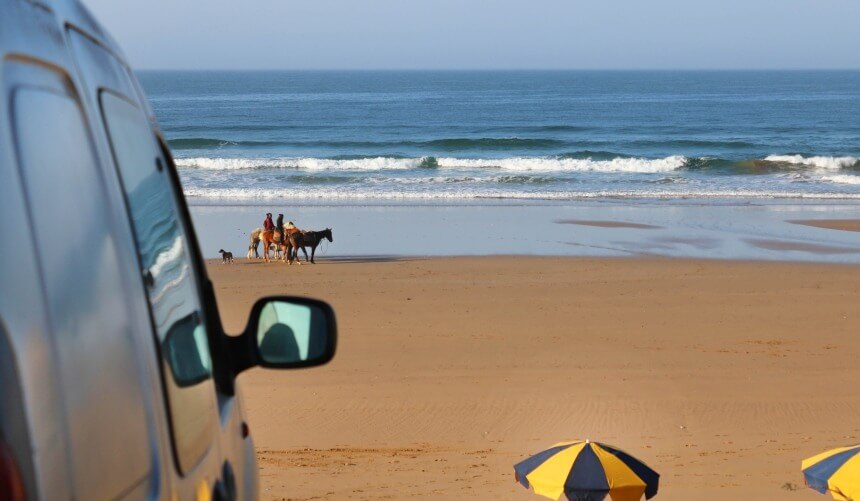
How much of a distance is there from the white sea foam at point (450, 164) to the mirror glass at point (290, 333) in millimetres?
37046

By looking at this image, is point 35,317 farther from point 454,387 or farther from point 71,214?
point 454,387

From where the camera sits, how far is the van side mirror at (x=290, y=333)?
2.31 metres

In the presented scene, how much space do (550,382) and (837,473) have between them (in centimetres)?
448

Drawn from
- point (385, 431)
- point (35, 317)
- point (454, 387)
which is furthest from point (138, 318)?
point (454, 387)

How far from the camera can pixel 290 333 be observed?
231 cm

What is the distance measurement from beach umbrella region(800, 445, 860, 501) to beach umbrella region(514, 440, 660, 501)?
3.29 feet

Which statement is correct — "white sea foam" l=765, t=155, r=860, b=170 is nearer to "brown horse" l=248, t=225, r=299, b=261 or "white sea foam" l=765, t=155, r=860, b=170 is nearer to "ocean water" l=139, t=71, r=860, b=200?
"ocean water" l=139, t=71, r=860, b=200

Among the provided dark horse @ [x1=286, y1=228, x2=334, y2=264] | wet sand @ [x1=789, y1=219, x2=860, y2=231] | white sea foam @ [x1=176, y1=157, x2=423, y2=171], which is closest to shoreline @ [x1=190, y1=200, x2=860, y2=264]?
wet sand @ [x1=789, y1=219, x2=860, y2=231]

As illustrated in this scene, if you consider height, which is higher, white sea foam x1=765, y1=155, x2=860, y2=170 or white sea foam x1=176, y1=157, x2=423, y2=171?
white sea foam x1=176, y1=157, x2=423, y2=171

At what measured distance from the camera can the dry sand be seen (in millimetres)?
8695

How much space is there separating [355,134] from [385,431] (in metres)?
44.7

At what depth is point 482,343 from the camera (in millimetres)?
12852

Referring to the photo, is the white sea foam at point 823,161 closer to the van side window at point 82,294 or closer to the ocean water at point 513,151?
the ocean water at point 513,151

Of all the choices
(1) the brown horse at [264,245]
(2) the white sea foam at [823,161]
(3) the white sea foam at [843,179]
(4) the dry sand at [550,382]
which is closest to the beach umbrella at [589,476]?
(4) the dry sand at [550,382]
